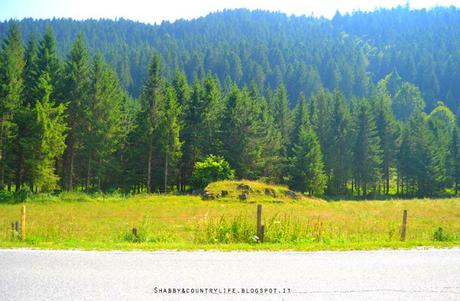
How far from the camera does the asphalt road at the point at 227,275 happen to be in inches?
274

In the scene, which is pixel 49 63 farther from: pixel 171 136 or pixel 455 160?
pixel 455 160

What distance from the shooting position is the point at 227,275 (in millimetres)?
8109

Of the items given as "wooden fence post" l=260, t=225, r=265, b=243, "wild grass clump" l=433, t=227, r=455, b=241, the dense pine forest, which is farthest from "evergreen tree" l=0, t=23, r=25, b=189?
"wild grass clump" l=433, t=227, r=455, b=241

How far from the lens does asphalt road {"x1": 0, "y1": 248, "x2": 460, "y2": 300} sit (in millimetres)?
6949

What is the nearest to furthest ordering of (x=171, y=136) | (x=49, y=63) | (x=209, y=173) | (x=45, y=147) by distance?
(x=45, y=147) < (x=209, y=173) < (x=49, y=63) < (x=171, y=136)

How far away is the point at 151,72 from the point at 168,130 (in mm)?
9966

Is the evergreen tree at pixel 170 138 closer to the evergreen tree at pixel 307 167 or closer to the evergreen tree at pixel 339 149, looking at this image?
the evergreen tree at pixel 307 167

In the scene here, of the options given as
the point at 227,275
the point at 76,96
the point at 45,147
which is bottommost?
the point at 227,275

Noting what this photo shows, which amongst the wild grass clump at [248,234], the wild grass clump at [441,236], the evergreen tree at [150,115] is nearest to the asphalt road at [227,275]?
the wild grass clump at [248,234]

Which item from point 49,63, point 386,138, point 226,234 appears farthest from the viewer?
point 386,138

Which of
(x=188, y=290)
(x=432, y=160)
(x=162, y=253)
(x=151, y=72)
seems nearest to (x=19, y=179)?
(x=151, y=72)

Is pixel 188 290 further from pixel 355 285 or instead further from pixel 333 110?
pixel 333 110

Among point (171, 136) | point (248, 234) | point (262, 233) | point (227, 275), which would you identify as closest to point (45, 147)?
point (171, 136)

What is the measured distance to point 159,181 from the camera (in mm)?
56312
